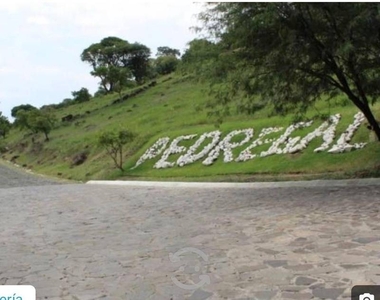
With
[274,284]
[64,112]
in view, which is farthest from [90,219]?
[64,112]

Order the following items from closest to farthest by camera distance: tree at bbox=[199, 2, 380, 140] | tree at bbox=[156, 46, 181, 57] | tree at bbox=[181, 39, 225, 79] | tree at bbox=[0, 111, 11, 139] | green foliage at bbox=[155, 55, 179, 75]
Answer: tree at bbox=[199, 2, 380, 140]
tree at bbox=[181, 39, 225, 79]
tree at bbox=[0, 111, 11, 139]
green foliage at bbox=[155, 55, 179, 75]
tree at bbox=[156, 46, 181, 57]

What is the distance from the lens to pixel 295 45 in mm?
12672

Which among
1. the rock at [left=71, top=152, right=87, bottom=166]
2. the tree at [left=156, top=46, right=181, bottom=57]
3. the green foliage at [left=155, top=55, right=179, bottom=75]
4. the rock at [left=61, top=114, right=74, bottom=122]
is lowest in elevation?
the rock at [left=71, top=152, right=87, bottom=166]

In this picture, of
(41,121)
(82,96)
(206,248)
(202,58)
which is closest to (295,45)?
(202,58)

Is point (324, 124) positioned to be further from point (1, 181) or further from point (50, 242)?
point (1, 181)

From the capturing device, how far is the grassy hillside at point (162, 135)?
18969 millimetres

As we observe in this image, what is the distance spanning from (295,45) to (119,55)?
77831mm

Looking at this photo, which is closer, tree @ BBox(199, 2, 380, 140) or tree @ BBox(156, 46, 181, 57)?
tree @ BBox(199, 2, 380, 140)

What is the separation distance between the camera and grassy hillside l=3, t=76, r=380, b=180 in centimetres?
1897

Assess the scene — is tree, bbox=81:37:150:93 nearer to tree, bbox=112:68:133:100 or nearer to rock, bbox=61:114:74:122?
tree, bbox=112:68:133:100

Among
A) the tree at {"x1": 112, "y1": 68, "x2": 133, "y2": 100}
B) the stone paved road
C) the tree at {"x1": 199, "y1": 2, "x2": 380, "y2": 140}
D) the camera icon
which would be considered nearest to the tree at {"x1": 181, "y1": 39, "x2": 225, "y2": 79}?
the tree at {"x1": 199, "y1": 2, "x2": 380, "y2": 140}

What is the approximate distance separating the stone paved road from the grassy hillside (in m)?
5.86

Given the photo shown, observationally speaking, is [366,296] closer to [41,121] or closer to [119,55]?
[41,121]

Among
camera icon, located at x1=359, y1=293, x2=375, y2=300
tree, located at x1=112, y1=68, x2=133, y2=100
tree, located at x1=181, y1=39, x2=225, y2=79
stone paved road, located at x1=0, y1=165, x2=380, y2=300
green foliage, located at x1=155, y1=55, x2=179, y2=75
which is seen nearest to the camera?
camera icon, located at x1=359, y1=293, x2=375, y2=300
